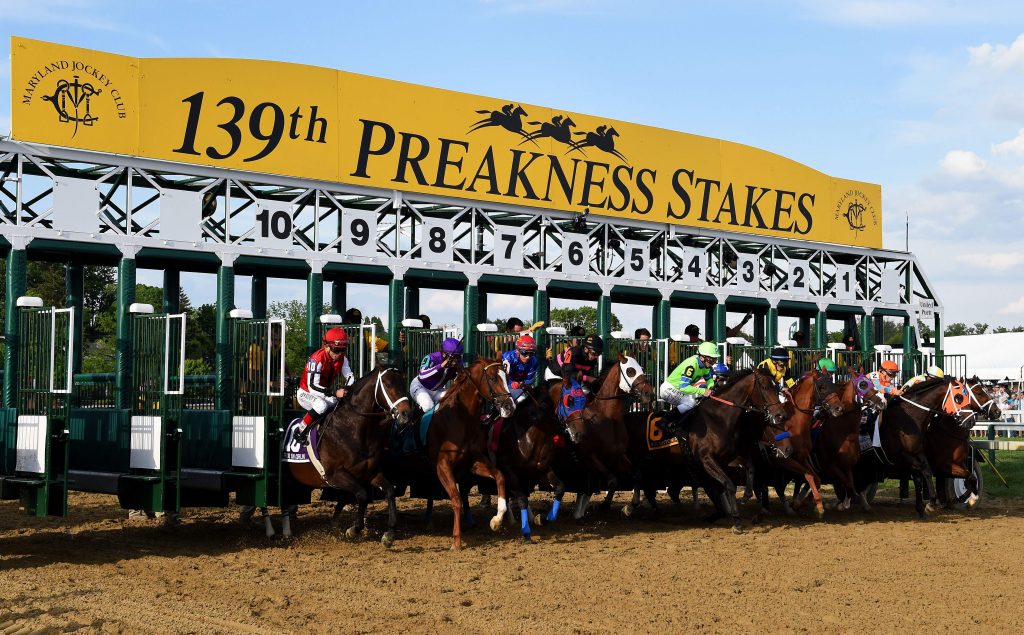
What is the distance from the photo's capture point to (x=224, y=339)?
12.8 metres

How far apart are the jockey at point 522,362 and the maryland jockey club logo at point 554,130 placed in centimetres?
542

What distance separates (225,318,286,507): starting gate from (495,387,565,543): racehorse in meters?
2.37

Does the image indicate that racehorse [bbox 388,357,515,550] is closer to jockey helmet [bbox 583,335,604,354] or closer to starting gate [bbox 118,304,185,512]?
jockey helmet [bbox 583,335,604,354]

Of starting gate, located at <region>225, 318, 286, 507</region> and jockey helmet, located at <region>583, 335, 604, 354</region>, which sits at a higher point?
jockey helmet, located at <region>583, 335, 604, 354</region>

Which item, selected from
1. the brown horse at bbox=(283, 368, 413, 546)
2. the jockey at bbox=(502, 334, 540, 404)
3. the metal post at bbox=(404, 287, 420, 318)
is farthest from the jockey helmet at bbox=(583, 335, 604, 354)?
the metal post at bbox=(404, 287, 420, 318)

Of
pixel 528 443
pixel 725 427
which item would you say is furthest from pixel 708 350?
pixel 528 443

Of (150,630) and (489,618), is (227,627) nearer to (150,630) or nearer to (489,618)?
(150,630)

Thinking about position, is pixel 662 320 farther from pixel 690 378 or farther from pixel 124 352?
pixel 124 352

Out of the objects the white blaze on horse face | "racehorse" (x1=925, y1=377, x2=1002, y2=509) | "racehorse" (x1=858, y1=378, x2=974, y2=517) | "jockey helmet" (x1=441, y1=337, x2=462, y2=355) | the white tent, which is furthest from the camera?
the white tent

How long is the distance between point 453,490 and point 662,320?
27.5ft

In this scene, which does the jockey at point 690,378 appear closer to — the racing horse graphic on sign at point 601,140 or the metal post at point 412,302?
the metal post at point 412,302

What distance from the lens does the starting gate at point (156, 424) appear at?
963cm

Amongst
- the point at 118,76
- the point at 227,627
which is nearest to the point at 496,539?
the point at 227,627

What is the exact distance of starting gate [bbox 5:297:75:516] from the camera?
913 cm
